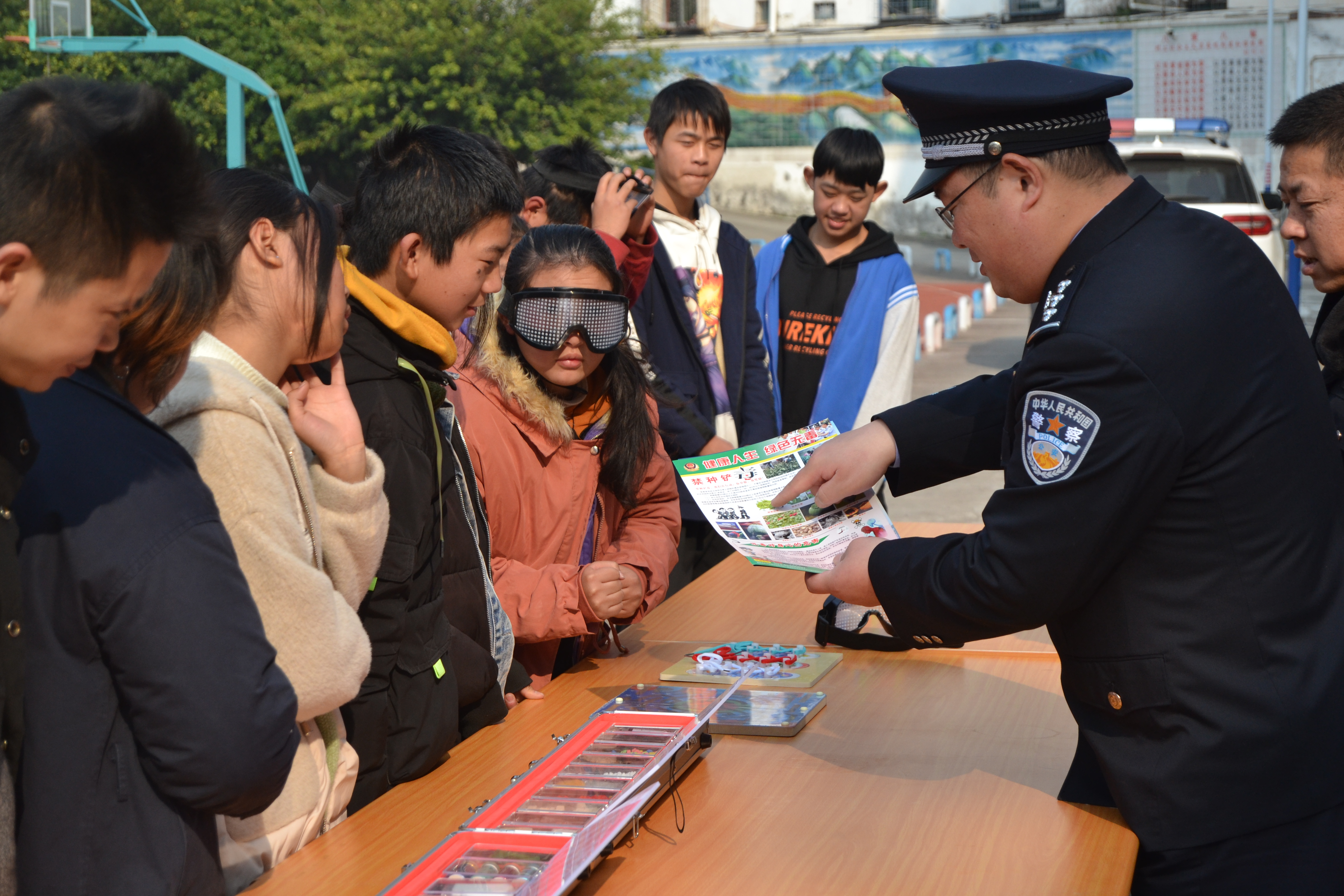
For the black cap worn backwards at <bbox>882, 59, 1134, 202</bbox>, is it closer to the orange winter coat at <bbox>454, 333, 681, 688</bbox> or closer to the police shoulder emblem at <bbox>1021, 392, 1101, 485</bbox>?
the police shoulder emblem at <bbox>1021, 392, 1101, 485</bbox>

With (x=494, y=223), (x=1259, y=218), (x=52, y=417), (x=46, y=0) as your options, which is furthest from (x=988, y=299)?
(x=52, y=417)

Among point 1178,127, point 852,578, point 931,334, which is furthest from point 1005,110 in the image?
point 1178,127

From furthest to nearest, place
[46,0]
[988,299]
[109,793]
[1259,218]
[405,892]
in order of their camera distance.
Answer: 1. [988,299]
2. [46,0]
3. [1259,218]
4. [405,892]
5. [109,793]

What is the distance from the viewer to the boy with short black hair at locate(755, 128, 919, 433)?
430 cm

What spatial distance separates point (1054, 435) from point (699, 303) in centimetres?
248

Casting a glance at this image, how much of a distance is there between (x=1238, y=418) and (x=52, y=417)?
4.65 feet

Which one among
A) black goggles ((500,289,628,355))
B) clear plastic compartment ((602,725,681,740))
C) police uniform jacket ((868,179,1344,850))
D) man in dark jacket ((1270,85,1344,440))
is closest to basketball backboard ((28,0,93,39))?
black goggles ((500,289,628,355))

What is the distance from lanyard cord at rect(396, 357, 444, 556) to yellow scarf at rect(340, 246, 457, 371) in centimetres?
5

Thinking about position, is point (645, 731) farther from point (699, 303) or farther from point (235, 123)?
point (235, 123)

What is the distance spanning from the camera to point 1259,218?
29.8 feet

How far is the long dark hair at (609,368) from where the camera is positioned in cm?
265

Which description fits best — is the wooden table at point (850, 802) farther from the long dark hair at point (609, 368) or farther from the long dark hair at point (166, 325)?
the long dark hair at point (166, 325)

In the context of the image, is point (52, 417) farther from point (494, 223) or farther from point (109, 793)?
point (494, 223)

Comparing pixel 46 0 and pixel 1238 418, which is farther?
A: pixel 46 0
